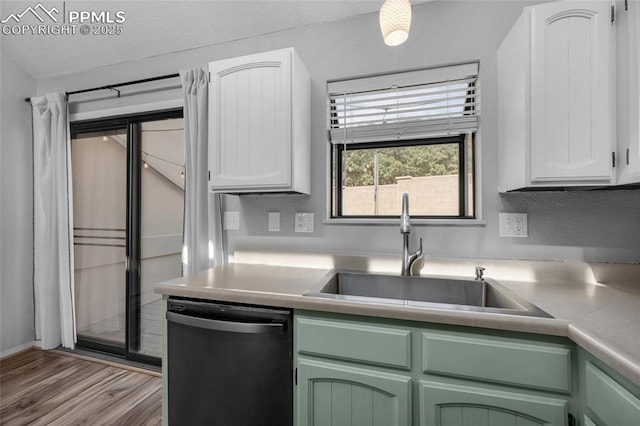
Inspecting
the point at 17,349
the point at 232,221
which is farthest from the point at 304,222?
the point at 17,349

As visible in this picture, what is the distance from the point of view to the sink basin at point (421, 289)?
1.32 metres

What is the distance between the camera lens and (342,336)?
3.60 ft

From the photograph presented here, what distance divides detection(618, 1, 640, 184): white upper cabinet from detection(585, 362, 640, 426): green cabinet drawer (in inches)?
28.7

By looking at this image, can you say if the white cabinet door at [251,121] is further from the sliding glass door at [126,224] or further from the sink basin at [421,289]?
the sliding glass door at [126,224]

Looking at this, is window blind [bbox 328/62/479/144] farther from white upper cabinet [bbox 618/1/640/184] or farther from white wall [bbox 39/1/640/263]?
white upper cabinet [bbox 618/1/640/184]

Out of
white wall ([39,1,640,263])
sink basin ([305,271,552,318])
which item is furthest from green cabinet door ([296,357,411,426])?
white wall ([39,1,640,263])

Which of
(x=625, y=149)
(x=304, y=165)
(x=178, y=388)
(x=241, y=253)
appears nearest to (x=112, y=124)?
(x=241, y=253)

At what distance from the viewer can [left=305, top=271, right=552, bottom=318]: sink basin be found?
132 centimetres

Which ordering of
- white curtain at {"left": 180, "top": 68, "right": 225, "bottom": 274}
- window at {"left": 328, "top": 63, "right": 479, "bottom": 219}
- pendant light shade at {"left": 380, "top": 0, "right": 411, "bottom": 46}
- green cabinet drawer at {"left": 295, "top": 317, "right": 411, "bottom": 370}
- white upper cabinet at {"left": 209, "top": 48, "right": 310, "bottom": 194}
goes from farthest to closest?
white curtain at {"left": 180, "top": 68, "right": 225, "bottom": 274}
window at {"left": 328, "top": 63, "right": 479, "bottom": 219}
white upper cabinet at {"left": 209, "top": 48, "right": 310, "bottom": 194}
green cabinet drawer at {"left": 295, "top": 317, "right": 411, "bottom": 370}
pendant light shade at {"left": 380, "top": 0, "right": 411, "bottom": 46}

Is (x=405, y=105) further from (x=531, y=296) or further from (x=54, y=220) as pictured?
(x=54, y=220)

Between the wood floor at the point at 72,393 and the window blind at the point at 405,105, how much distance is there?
2.07m

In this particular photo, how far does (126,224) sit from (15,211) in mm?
1008

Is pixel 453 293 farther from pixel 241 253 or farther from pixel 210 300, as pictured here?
pixel 241 253

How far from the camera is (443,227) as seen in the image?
5.35 feet
